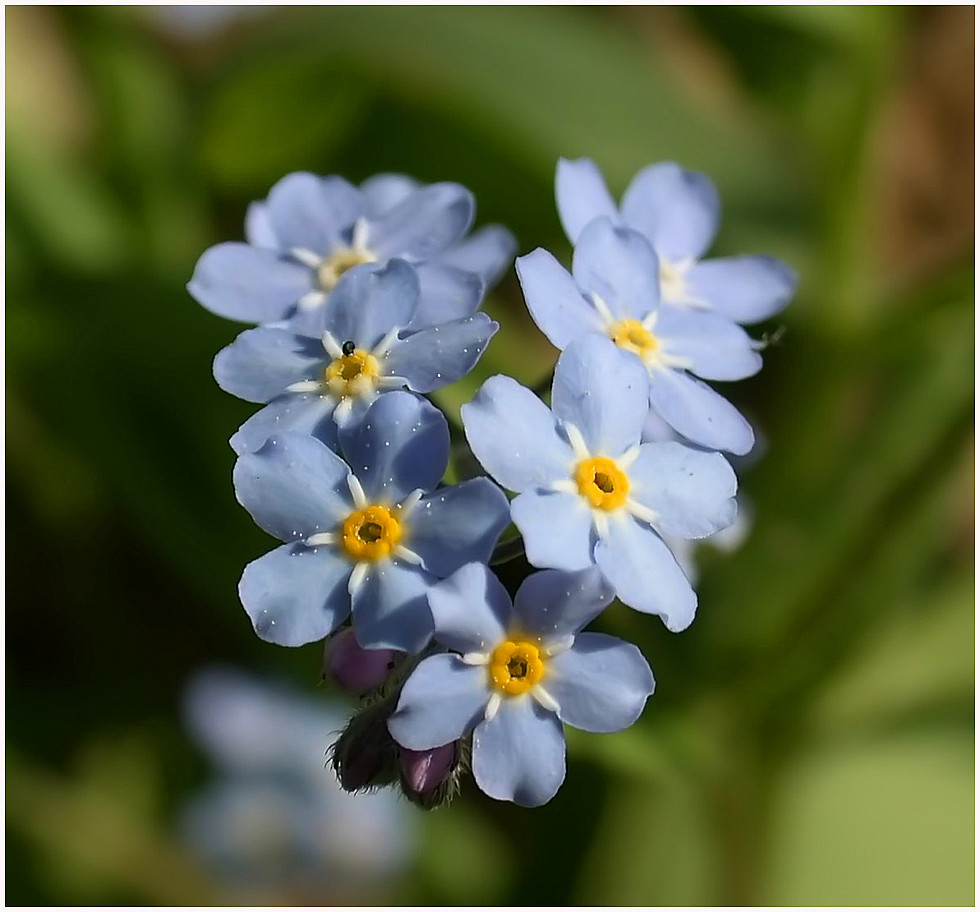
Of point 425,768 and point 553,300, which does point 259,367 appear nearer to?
point 553,300

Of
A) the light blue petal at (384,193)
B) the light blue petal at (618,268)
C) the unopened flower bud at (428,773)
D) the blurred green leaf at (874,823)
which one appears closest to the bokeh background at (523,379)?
the blurred green leaf at (874,823)

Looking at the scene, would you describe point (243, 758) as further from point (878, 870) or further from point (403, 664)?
point (403, 664)

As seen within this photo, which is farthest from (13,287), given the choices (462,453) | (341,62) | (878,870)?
(878,870)

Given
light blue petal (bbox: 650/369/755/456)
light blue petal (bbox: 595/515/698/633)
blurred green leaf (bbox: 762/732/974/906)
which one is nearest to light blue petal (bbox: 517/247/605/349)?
light blue petal (bbox: 650/369/755/456)

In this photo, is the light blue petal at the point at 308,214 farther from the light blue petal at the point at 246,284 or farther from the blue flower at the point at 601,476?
the blue flower at the point at 601,476

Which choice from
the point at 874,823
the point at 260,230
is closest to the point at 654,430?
the point at 260,230

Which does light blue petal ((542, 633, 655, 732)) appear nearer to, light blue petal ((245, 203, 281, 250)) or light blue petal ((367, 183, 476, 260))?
light blue petal ((367, 183, 476, 260))
